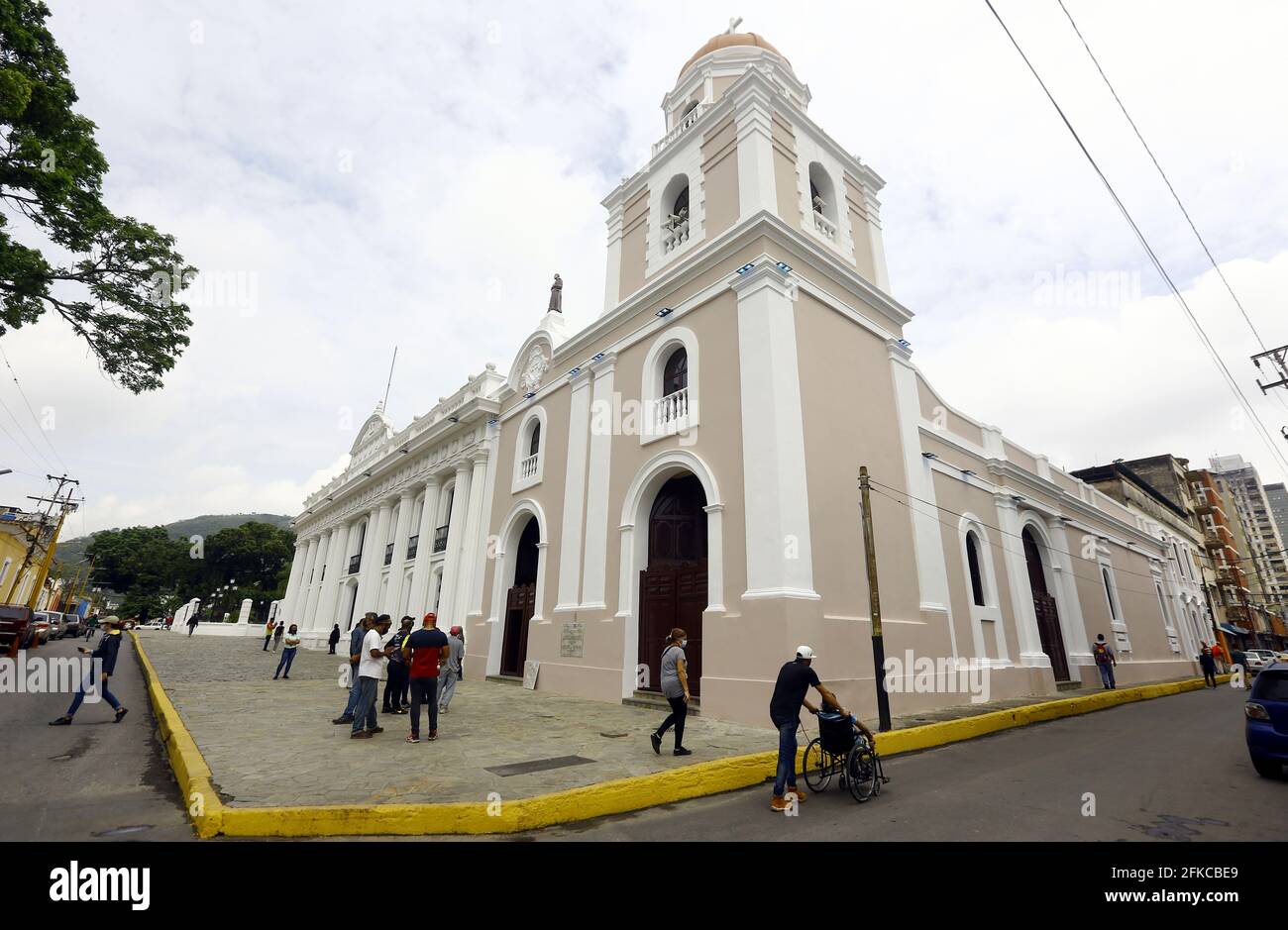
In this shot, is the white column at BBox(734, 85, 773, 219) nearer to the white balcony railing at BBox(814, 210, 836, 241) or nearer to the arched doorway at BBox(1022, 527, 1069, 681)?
the white balcony railing at BBox(814, 210, 836, 241)

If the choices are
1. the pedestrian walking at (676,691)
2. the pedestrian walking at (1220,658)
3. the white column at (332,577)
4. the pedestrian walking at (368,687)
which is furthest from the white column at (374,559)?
the pedestrian walking at (1220,658)

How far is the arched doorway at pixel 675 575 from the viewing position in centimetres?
1073

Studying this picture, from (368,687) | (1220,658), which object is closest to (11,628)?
(368,687)

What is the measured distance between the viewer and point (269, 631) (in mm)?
24922

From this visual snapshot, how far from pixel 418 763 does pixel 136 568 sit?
67.1 metres

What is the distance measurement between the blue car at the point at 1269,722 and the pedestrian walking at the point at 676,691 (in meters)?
6.15

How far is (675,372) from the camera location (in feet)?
42.1

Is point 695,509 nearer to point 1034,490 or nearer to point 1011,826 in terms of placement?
point 1011,826

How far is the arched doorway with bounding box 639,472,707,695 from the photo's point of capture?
10.7 meters

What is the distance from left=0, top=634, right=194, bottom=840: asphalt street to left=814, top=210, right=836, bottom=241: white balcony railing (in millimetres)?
14328

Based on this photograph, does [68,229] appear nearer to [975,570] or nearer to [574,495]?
[574,495]

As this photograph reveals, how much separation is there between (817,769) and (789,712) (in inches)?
53.1

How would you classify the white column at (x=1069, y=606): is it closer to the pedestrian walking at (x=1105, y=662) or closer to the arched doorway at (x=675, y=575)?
the pedestrian walking at (x=1105, y=662)
